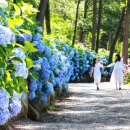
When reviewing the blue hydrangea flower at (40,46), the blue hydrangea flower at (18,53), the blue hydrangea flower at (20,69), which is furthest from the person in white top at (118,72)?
the blue hydrangea flower at (20,69)

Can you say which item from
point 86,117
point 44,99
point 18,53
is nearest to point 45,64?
point 44,99

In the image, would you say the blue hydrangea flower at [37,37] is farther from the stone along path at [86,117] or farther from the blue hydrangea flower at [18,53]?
the blue hydrangea flower at [18,53]

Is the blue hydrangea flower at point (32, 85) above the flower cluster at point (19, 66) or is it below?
below

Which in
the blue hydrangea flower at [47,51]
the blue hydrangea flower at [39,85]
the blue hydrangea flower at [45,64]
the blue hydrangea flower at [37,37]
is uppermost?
the blue hydrangea flower at [37,37]

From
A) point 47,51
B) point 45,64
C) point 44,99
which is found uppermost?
point 47,51

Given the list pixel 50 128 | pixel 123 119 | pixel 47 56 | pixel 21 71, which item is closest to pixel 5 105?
pixel 21 71

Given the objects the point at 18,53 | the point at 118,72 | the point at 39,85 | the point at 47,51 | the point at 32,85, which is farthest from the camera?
the point at 118,72

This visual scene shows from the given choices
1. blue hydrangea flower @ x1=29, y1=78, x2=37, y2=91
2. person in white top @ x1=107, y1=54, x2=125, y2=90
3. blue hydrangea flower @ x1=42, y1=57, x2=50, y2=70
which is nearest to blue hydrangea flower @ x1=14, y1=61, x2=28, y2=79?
blue hydrangea flower @ x1=29, y1=78, x2=37, y2=91

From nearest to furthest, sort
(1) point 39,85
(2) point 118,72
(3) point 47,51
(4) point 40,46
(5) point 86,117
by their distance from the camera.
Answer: (4) point 40,46, (5) point 86,117, (1) point 39,85, (3) point 47,51, (2) point 118,72

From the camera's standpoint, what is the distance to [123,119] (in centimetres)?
1031

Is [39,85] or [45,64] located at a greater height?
[45,64]

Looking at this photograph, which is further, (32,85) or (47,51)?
(47,51)

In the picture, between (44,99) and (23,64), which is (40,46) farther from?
(23,64)

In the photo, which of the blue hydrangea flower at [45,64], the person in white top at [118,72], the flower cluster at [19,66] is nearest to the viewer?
the flower cluster at [19,66]
